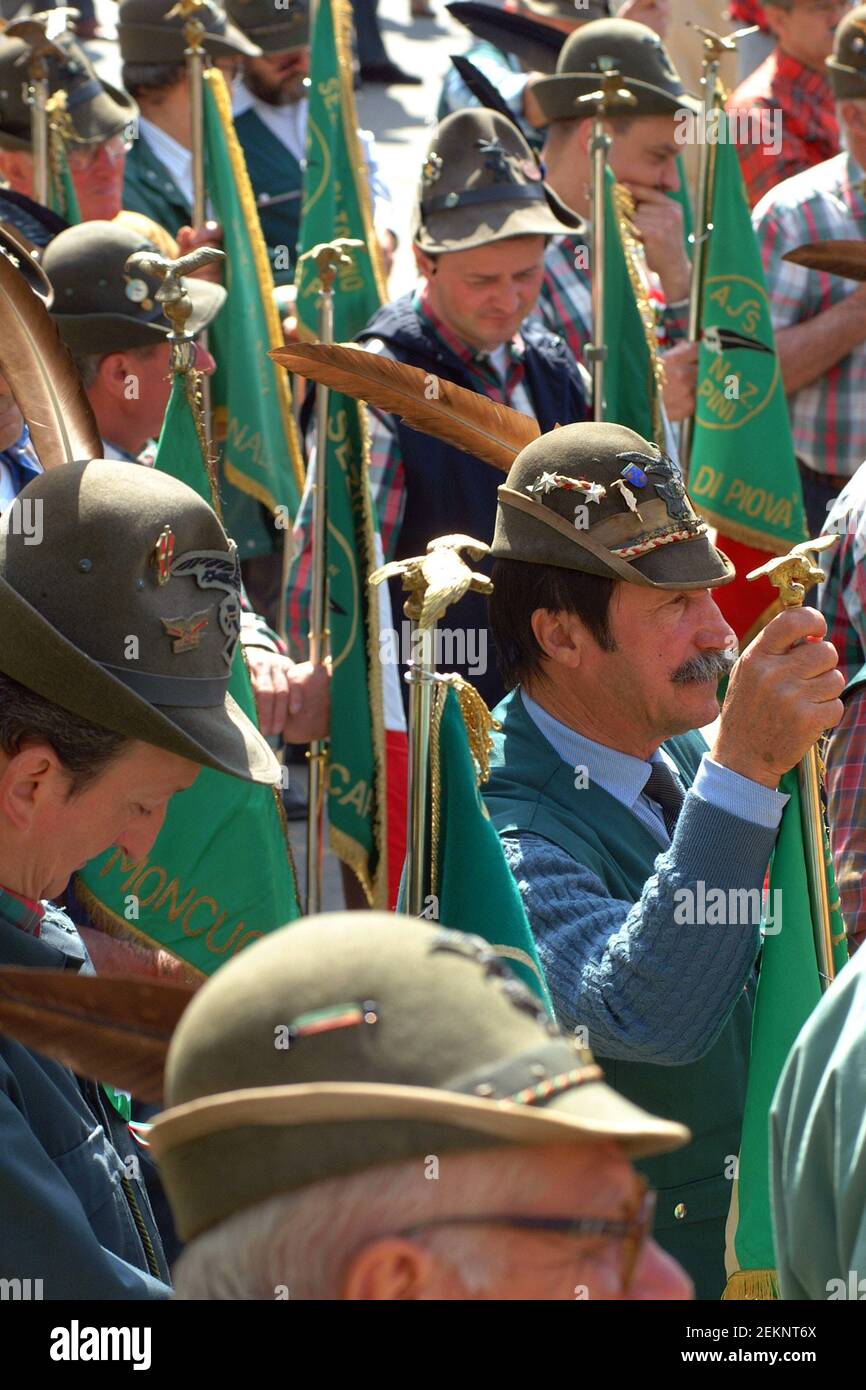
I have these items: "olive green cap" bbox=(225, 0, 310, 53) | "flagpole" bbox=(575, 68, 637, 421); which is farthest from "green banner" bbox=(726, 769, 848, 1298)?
"olive green cap" bbox=(225, 0, 310, 53)

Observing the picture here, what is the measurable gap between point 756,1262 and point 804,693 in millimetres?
848

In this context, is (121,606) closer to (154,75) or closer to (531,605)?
(531,605)

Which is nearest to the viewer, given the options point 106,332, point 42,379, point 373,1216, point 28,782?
point 373,1216

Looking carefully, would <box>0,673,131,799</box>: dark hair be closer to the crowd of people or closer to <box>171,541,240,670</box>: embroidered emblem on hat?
the crowd of people

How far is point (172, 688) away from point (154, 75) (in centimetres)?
555

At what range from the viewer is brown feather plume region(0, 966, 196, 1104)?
81.9 inches

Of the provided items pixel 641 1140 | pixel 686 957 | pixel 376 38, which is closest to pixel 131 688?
pixel 686 957

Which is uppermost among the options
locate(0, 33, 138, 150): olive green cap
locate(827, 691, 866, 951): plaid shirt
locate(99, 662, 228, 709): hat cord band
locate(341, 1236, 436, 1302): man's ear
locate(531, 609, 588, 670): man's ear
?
locate(0, 33, 138, 150): olive green cap

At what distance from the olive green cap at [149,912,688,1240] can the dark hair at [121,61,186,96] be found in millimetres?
6565

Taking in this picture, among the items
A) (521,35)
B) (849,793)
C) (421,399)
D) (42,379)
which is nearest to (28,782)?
(42,379)

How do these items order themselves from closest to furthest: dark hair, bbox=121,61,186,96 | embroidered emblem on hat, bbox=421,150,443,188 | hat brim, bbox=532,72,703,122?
embroidered emblem on hat, bbox=421,150,443,188, hat brim, bbox=532,72,703,122, dark hair, bbox=121,61,186,96

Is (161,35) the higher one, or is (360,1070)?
(161,35)

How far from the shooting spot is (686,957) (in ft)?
9.69

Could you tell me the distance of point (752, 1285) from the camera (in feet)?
9.83
